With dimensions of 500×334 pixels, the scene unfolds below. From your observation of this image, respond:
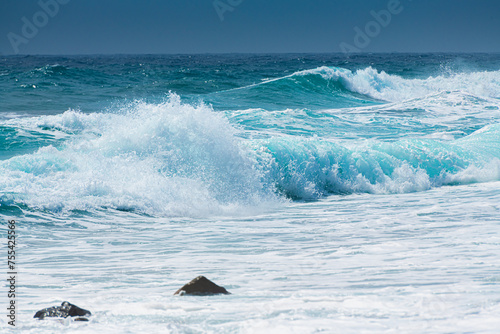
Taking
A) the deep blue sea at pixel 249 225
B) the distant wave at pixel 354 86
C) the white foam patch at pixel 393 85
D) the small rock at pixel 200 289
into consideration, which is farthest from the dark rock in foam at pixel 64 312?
the white foam patch at pixel 393 85

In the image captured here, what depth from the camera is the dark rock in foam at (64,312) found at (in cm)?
356

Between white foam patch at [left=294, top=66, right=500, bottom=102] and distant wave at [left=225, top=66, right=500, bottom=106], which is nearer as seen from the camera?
distant wave at [left=225, top=66, right=500, bottom=106]

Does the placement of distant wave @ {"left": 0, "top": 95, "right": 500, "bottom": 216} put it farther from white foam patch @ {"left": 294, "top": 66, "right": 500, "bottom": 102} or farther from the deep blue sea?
white foam patch @ {"left": 294, "top": 66, "right": 500, "bottom": 102}

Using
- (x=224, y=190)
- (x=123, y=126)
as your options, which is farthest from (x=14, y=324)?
(x=123, y=126)

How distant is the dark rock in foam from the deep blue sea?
3.9 inches

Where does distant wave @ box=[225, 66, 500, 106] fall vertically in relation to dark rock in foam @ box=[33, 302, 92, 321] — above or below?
above

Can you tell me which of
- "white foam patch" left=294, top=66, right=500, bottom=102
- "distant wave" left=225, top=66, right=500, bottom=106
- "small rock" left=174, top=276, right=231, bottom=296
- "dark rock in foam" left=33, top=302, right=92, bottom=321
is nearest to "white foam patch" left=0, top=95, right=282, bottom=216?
"small rock" left=174, top=276, right=231, bottom=296

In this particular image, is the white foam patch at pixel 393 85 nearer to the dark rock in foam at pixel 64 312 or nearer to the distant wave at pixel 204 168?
the distant wave at pixel 204 168

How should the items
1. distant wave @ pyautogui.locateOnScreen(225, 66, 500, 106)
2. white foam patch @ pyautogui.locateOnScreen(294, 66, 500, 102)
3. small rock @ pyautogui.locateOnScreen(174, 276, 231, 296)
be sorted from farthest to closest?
white foam patch @ pyautogui.locateOnScreen(294, 66, 500, 102) < distant wave @ pyautogui.locateOnScreen(225, 66, 500, 106) < small rock @ pyautogui.locateOnScreen(174, 276, 231, 296)

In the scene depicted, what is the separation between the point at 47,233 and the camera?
21.1ft

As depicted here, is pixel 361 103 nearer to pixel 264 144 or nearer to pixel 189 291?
pixel 264 144

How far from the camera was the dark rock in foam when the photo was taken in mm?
3561

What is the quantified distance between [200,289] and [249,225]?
9.40 ft

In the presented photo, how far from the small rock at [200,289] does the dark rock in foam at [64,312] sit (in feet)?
2.34
